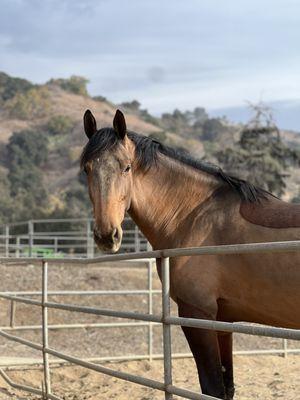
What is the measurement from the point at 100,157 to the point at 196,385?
3.43 meters

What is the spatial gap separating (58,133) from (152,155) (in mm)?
77500

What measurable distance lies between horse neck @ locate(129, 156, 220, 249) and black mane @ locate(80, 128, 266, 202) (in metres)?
0.04

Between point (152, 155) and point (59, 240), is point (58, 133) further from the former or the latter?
point (152, 155)

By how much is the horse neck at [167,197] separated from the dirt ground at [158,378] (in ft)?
7.73

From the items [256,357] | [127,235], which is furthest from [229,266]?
[127,235]

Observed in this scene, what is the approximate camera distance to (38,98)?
91500mm

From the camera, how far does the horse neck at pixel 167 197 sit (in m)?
4.26

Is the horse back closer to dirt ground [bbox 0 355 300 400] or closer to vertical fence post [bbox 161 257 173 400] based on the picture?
vertical fence post [bbox 161 257 173 400]

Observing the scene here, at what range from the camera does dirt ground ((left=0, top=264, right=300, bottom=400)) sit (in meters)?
6.40

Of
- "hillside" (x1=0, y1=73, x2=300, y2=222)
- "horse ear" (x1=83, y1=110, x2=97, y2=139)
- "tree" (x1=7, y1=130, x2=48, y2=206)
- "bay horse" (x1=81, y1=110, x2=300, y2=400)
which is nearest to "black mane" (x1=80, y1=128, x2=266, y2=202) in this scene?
"bay horse" (x1=81, y1=110, x2=300, y2=400)

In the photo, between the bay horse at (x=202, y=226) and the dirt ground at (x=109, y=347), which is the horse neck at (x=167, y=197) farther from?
the dirt ground at (x=109, y=347)

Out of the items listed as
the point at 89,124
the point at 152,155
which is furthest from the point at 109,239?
the point at 89,124

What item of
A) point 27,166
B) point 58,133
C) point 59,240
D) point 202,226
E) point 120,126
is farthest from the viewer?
point 58,133

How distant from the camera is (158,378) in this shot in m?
7.20
